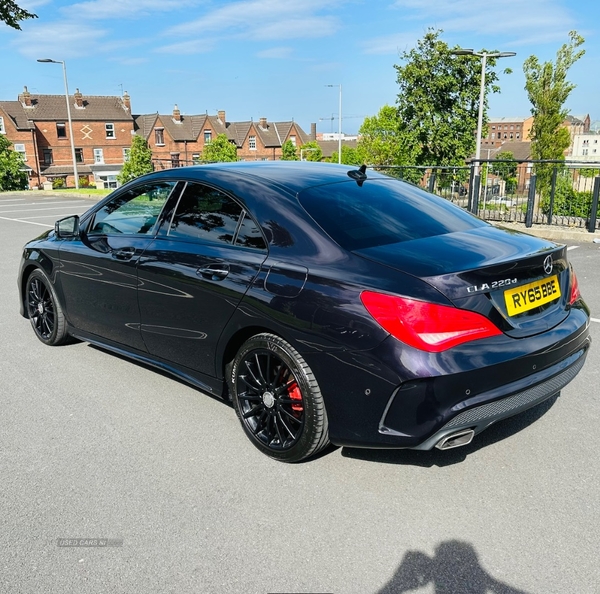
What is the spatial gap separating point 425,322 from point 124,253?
94.1 inches

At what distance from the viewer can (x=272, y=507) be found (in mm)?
2959

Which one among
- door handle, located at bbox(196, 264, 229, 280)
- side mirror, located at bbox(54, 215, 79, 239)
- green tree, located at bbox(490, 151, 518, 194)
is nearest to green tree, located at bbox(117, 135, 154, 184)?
green tree, located at bbox(490, 151, 518, 194)

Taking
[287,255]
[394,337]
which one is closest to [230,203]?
[287,255]

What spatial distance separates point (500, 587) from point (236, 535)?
113cm

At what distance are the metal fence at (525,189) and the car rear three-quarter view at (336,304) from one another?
8.52 m

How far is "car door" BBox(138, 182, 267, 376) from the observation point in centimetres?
349

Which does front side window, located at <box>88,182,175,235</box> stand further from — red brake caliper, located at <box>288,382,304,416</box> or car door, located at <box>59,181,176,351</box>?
red brake caliper, located at <box>288,382,304,416</box>

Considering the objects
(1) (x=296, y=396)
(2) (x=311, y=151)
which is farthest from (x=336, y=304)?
(2) (x=311, y=151)

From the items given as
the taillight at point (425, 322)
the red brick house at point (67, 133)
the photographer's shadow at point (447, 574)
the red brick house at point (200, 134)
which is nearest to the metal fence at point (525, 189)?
the taillight at point (425, 322)

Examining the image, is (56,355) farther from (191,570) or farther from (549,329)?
(549,329)

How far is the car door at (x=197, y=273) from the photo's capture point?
3.49 m

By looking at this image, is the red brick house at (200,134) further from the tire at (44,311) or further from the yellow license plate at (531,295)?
the yellow license plate at (531,295)

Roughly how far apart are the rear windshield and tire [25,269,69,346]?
109 inches

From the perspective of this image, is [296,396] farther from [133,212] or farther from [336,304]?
[133,212]
